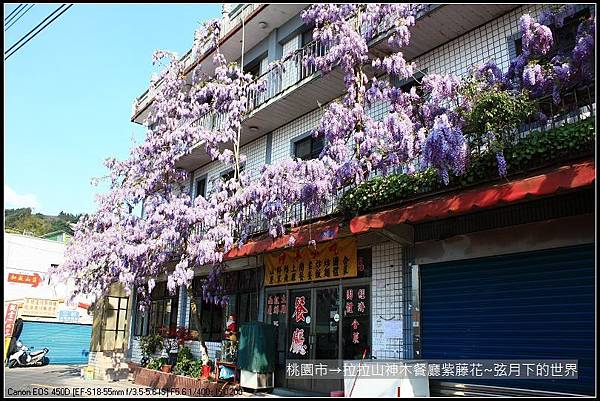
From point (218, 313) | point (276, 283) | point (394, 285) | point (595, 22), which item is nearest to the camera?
point (595, 22)

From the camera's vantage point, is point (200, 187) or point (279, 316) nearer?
point (279, 316)

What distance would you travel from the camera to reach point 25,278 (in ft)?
113

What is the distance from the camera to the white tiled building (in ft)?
34.0

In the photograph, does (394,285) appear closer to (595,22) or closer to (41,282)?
(595,22)

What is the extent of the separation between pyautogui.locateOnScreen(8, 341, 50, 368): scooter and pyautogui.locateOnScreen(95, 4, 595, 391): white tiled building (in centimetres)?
727

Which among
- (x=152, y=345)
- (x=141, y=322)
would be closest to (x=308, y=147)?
(x=152, y=345)

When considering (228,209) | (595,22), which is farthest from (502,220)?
(228,209)

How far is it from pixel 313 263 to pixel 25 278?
93.7 feet

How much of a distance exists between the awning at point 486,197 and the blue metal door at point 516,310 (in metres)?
1.59

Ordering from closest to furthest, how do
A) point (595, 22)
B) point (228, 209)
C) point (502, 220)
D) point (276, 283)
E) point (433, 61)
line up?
point (595, 22)
point (502, 220)
point (433, 61)
point (228, 209)
point (276, 283)

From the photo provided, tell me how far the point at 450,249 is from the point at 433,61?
14.2ft

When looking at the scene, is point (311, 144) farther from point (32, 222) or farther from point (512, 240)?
point (32, 222)

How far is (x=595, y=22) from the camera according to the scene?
25.2 feet

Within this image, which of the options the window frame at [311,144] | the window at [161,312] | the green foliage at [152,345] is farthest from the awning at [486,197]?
the window at [161,312]
